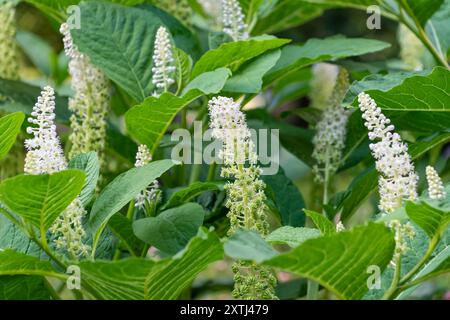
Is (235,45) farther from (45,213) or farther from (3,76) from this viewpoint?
(3,76)

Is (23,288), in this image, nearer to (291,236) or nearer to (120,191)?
(120,191)

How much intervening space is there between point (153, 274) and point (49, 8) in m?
0.73

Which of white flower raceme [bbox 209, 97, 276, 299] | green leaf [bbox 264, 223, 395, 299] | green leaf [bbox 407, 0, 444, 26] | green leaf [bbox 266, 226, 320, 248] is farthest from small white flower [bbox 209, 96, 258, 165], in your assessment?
green leaf [bbox 407, 0, 444, 26]

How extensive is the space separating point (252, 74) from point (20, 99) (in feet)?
1.69

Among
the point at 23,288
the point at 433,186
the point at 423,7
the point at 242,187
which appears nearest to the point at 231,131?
the point at 242,187

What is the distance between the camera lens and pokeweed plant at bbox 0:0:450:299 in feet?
3.30

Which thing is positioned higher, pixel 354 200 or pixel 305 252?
pixel 354 200

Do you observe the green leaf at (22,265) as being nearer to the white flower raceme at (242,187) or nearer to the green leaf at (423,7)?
the white flower raceme at (242,187)

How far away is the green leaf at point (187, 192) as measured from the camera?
4.13ft

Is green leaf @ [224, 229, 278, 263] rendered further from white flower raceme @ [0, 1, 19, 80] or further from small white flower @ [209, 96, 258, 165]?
white flower raceme @ [0, 1, 19, 80]

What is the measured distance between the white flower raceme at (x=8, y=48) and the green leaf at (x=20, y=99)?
0.11 metres

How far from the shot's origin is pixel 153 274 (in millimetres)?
1014

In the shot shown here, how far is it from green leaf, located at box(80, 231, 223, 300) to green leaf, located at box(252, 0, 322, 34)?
82 centimetres
